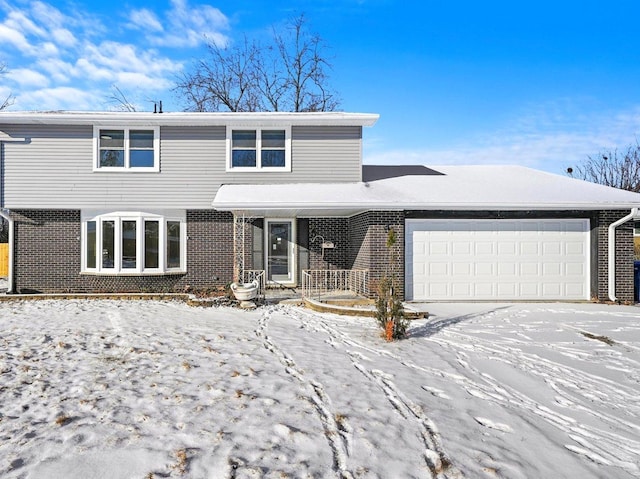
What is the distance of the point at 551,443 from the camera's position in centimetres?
363

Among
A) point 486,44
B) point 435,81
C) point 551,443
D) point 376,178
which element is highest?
point 486,44

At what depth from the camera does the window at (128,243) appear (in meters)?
12.2

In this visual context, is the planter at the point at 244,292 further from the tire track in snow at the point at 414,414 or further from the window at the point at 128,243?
the tire track in snow at the point at 414,414

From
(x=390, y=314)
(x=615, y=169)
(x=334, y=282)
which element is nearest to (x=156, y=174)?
(x=334, y=282)

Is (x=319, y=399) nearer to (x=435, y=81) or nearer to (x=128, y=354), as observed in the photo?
(x=128, y=354)

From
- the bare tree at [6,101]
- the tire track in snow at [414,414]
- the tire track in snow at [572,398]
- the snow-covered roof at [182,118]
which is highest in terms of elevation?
the bare tree at [6,101]

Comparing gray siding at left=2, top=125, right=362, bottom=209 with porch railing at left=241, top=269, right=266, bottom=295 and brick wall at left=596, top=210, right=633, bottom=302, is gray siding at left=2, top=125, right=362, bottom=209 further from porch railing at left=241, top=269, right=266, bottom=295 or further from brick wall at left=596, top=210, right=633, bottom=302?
brick wall at left=596, top=210, right=633, bottom=302

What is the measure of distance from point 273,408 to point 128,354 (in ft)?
9.88

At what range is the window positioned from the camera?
12164mm

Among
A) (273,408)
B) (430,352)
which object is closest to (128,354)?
(273,408)

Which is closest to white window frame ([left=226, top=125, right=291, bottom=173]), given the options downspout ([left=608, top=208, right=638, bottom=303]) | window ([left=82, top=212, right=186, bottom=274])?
window ([left=82, top=212, right=186, bottom=274])

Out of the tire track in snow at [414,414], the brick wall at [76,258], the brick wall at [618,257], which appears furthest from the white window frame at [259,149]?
the brick wall at [618,257]

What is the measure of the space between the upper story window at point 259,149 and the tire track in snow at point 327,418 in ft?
24.5

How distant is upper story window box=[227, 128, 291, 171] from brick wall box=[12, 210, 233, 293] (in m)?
1.80
